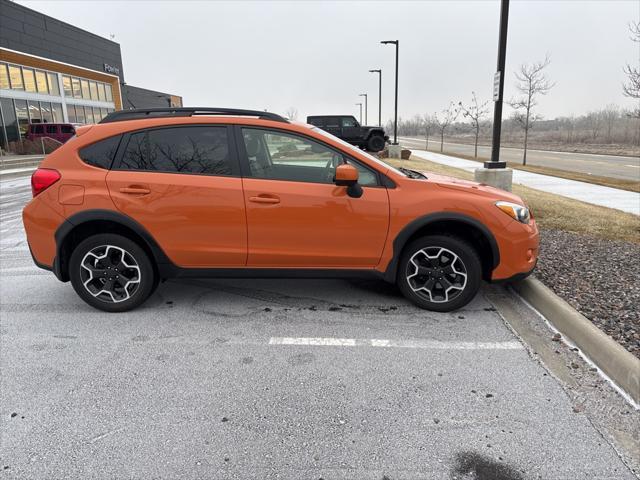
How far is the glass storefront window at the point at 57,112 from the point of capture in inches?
1295

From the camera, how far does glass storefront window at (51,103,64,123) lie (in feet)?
108

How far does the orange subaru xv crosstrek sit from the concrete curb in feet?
1.23

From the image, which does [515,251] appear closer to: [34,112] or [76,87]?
[34,112]

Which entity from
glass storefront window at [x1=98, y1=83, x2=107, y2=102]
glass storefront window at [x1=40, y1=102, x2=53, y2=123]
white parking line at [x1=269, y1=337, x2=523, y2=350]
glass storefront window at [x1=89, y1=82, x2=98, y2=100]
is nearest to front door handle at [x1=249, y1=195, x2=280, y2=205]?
white parking line at [x1=269, y1=337, x2=523, y2=350]

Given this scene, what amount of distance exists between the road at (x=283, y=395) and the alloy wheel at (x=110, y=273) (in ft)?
0.74

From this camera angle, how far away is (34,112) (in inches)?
1205

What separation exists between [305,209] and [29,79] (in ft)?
114

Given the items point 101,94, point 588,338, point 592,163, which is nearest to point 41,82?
point 101,94

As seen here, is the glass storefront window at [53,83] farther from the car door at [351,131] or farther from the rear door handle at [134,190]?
the rear door handle at [134,190]

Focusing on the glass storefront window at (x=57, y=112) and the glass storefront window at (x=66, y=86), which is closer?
the glass storefront window at (x=57, y=112)

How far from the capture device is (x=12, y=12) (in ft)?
96.7

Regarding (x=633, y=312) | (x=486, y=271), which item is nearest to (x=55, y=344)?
(x=486, y=271)

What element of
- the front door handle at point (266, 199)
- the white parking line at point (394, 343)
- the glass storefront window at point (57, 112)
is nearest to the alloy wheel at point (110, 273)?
the front door handle at point (266, 199)

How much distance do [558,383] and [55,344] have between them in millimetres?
3665
